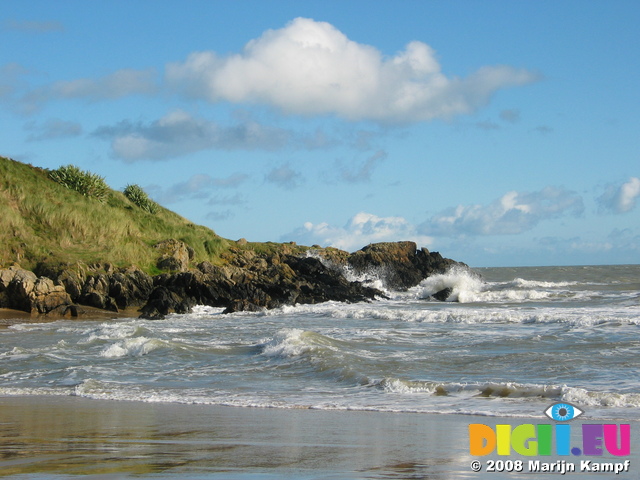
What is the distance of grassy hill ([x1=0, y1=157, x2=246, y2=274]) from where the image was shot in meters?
28.2

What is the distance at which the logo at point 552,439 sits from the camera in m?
6.45

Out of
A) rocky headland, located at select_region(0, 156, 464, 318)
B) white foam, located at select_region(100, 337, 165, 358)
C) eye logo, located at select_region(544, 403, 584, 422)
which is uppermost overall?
rocky headland, located at select_region(0, 156, 464, 318)

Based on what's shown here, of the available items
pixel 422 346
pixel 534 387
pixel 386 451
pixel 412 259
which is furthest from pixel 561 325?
pixel 412 259

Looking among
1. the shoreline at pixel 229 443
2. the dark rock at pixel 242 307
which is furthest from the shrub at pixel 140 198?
the shoreline at pixel 229 443

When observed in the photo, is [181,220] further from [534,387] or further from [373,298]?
[534,387]

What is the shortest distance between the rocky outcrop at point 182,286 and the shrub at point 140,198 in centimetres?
572

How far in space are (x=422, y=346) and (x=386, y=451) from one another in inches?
402

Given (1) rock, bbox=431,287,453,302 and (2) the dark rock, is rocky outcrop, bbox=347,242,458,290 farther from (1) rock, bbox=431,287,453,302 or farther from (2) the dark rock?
(2) the dark rock

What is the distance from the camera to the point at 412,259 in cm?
4625

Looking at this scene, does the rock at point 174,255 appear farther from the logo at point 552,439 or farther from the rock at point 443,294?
the logo at point 552,439

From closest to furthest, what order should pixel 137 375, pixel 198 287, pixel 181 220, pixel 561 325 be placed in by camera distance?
pixel 137 375 < pixel 561 325 < pixel 198 287 < pixel 181 220

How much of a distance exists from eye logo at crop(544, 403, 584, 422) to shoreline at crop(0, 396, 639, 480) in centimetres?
53

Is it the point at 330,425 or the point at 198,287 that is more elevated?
the point at 198,287

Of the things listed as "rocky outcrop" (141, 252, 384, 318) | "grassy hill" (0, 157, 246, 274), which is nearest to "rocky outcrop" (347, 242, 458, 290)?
"rocky outcrop" (141, 252, 384, 318)
